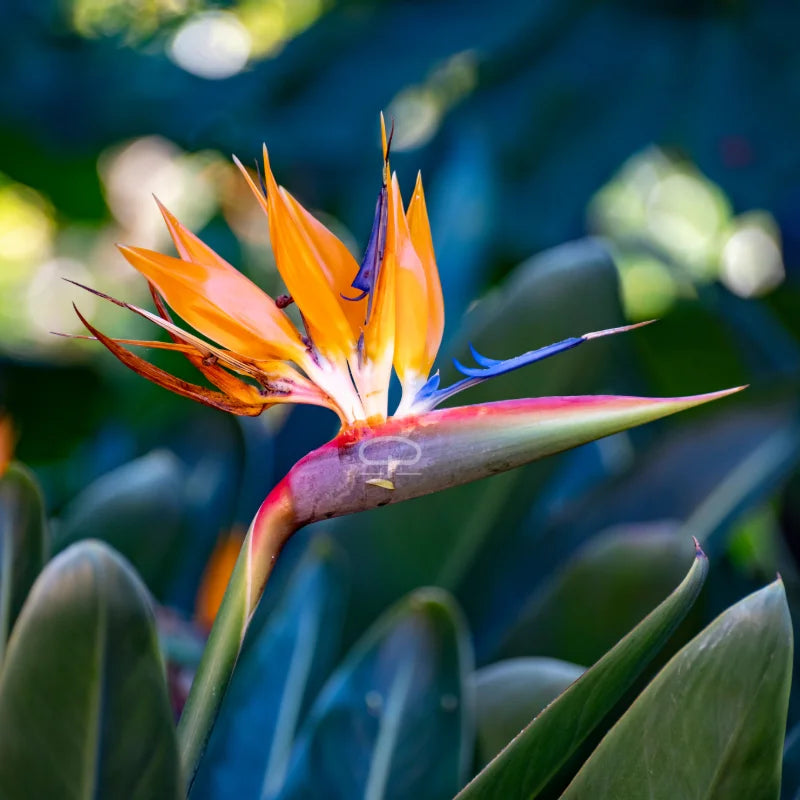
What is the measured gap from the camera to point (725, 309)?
89 cm

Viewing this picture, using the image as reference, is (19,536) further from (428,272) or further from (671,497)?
(671,497)

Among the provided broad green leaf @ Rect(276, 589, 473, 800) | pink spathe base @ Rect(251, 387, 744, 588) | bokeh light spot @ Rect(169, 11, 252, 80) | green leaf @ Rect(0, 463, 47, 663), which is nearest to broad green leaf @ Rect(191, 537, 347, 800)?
broad green leaf @ Rect(276, 589, 473, 800)

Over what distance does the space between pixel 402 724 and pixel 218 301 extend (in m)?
0.24

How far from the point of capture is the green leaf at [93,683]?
0.27m

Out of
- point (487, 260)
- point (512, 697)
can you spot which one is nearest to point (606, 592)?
point (512, 697)

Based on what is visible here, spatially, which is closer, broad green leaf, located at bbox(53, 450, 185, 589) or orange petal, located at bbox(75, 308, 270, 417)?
orange petal, located at bbox(75, 308, 270, 417)

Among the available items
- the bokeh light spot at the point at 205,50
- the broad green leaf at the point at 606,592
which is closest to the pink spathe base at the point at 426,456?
the broad green leaf at the point at 606,592

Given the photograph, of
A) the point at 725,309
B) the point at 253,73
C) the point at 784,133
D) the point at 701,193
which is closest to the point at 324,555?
the point at 725,309

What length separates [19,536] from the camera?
0.41 metres

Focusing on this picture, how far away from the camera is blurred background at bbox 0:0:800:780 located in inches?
25.7

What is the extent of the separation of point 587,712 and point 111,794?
153 mm

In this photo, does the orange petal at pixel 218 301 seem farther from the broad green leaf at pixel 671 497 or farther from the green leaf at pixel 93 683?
the broad green leaf at pixel 671 497

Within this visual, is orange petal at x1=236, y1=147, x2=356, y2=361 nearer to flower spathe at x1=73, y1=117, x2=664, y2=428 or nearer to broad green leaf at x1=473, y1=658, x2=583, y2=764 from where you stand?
flower spathe at x1=73, y1=117, x2=664, y2=428

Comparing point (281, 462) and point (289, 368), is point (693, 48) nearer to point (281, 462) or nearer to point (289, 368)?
point (281, 462)
